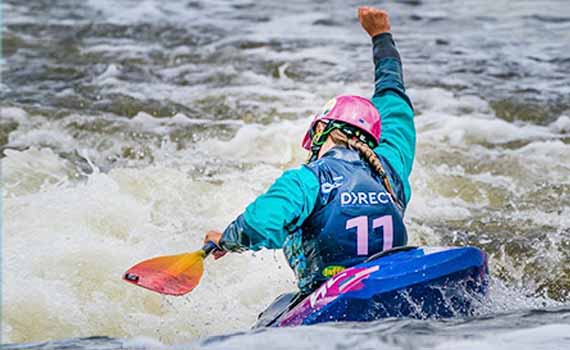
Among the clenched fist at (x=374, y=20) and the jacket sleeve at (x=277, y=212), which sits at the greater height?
the clenched fist at (x=374, y=20)

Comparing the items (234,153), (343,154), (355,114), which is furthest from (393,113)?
(234,153)

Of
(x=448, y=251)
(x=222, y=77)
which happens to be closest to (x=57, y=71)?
(x=222, y=77)

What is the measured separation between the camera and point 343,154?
3.96m

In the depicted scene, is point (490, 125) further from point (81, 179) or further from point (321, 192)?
point (321, 192)

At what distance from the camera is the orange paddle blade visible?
401cm

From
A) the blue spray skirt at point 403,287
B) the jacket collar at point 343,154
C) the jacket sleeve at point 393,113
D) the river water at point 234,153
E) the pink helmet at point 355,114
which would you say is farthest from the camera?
the river water at point 234,153

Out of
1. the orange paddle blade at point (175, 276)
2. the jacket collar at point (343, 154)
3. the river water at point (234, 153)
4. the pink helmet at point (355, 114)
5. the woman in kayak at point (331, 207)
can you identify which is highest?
the pink helmet at point (355, 114)

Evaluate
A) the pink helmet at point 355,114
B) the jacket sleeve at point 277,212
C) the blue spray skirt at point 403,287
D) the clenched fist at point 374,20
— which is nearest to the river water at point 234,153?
the blue spray skirt at point 403,287

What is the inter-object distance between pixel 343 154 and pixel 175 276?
884mm

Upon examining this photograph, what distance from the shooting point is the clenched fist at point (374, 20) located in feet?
16.1

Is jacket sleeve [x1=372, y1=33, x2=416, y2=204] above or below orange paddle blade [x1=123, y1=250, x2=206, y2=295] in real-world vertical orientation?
above

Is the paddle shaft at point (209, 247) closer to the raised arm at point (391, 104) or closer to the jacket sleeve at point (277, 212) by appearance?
the jacket sleeve at point (277, 212)

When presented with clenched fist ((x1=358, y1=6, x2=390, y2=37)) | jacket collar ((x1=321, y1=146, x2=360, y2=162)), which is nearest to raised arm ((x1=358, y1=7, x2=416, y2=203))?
clenched fist ((x1=358, y1=6, x2=390, y2=37))

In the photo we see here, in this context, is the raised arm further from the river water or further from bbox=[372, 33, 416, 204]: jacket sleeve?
the river water
